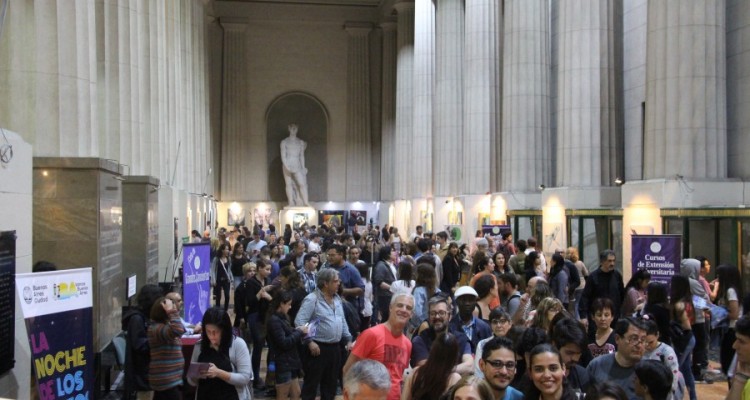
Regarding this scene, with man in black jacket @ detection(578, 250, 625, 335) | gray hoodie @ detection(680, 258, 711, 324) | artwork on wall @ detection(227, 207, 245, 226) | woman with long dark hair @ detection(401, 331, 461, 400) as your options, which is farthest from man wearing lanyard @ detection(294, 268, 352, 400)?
artwork on wall @ detection(227, 207, 245, 226)

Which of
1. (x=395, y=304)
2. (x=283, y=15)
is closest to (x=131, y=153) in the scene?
(x=395, y=304)

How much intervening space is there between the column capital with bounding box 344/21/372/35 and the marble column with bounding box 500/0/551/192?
23627 millimetres

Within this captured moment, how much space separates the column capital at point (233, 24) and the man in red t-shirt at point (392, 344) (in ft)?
134

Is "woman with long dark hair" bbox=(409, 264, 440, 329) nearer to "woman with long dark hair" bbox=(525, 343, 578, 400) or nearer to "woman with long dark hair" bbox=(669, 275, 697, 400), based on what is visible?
"woman with long dark hair" bbox=(669, 275, 697, 400)

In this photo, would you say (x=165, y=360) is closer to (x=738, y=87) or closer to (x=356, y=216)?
(x=738, y=87)

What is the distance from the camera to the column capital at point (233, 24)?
44562 mm

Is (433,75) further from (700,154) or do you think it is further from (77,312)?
(77,312)

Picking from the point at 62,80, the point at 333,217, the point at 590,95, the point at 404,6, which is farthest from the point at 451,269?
the point at 333,217

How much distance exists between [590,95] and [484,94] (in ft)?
23.7

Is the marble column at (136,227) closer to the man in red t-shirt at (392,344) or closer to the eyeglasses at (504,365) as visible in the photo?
the man in red t-shirt at (392,344)

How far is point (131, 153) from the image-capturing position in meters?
14.9

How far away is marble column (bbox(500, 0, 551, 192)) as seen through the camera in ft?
74.5

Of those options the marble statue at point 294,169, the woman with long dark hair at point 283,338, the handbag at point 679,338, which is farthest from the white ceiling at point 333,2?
the handbag at point 679,338

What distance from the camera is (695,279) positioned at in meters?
10.6
